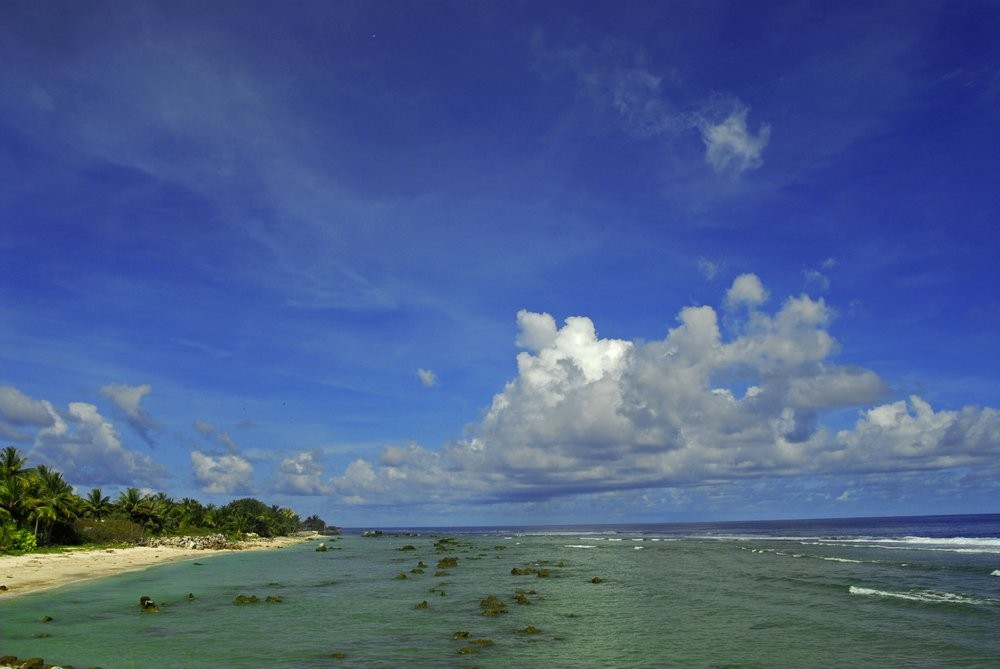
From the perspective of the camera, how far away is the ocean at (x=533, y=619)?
30062 millimetres

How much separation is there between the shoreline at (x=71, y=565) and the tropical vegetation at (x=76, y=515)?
5.22 m

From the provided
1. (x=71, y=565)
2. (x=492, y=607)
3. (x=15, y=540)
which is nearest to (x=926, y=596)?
(x=492, y=607)

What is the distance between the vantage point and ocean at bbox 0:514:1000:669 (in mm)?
30062

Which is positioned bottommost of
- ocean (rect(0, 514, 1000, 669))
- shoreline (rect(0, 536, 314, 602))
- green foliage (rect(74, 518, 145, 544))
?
ocean (rect(0, 514, 1000, 669))

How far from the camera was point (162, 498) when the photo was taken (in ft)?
Result: 441

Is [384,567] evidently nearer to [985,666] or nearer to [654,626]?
[654,626]

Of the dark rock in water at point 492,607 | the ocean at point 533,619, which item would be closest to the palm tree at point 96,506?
the ocean at point 533,619

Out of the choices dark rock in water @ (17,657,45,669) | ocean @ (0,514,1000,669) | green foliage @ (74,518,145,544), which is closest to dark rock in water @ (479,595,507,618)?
ocean @ (0,514,1000,669)

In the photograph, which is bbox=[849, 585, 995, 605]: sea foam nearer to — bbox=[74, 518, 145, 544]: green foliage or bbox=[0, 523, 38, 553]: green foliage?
bbox=[0, 523, 38, 553]: green foliage

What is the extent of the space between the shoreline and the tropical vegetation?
522 centimetres

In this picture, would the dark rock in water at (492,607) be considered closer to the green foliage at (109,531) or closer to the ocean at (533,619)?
the ocean at (533,619)

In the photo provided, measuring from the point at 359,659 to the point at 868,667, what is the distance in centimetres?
2220

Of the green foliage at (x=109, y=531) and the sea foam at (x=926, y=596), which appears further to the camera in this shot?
the green foliage at (x=109, y=531)

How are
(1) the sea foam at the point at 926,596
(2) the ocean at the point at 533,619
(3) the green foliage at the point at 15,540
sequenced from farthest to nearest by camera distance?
1. (3) the green foliage at the point at 15,540
2. (1) the sea foam at the point at 926,596
3. (2) the ocean at the point at 533,619
